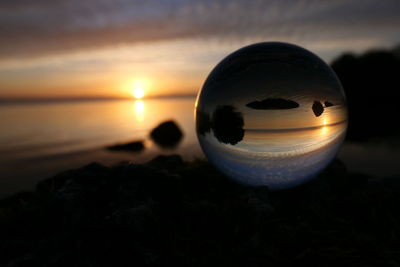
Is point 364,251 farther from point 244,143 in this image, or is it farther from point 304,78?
point 304,78

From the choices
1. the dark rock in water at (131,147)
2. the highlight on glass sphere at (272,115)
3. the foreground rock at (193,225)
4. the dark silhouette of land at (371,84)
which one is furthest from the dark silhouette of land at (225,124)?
the dark silhouette of land at (371,84)

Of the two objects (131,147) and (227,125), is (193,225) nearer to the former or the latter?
(227,125)

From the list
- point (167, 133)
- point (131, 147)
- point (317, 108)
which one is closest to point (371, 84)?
point (167, 133)

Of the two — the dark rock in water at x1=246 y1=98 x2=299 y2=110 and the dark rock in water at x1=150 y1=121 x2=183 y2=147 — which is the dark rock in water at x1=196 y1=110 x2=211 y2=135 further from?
the dark rock in water at x1=150 y1=121 x2=183 y2=147

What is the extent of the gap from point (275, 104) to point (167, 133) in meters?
17.3

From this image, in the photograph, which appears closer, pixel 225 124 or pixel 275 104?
pixel 275 104

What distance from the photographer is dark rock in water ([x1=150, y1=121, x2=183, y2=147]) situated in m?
21.4

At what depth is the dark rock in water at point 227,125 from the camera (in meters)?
4.96

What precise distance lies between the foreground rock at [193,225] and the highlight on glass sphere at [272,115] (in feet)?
2.31

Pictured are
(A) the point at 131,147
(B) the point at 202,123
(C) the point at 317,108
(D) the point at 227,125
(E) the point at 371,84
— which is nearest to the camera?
(C) the point at 317,108

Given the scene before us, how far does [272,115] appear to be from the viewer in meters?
4.70

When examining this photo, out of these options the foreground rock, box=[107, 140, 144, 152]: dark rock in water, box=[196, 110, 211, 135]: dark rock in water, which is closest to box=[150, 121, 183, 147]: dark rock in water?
box=[107, 140, 144, 152]: dark rock in water

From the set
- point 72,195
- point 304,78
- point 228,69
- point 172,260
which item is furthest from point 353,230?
point 72,195

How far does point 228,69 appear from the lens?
545cm
